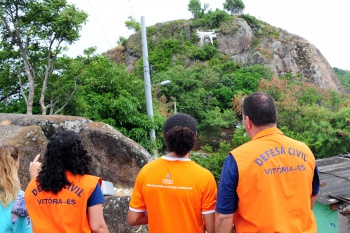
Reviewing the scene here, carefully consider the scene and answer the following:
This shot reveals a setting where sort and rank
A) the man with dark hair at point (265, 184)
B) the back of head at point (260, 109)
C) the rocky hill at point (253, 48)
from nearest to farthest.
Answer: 1. the man with dark hair at point (265, 184)
2. the back of head at point (260, 109)
3. the rocky hill at point (253, 48)

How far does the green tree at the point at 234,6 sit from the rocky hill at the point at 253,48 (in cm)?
252

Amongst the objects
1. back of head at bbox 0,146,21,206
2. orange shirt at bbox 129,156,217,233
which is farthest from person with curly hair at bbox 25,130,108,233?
orange shirt at bbox 129,156,217,233

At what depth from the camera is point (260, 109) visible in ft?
7.60

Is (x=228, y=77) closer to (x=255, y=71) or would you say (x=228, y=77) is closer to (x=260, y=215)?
(x=255, y=71)

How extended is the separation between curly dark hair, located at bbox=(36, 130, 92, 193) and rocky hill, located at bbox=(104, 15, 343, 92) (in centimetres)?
3779

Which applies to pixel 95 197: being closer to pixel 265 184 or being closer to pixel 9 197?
pixel 9 197

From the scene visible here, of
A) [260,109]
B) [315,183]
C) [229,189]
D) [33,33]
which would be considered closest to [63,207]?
[229,189]

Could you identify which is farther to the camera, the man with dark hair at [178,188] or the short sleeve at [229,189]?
the man with dark hair at [178,188]

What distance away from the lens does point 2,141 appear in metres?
5.55

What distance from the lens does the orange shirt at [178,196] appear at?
8.14 feet

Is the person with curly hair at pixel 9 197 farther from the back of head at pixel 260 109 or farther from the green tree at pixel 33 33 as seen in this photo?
the green tree at pixel 33 33

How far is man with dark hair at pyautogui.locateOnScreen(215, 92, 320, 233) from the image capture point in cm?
218

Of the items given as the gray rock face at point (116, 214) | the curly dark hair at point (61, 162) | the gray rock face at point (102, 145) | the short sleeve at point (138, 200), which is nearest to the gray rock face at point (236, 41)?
the gray rock face at point (102, 145)

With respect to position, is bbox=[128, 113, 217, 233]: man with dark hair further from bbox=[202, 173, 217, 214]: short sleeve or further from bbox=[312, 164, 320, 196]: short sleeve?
bbox=[312, 164, 320, 196]: short sleeve
